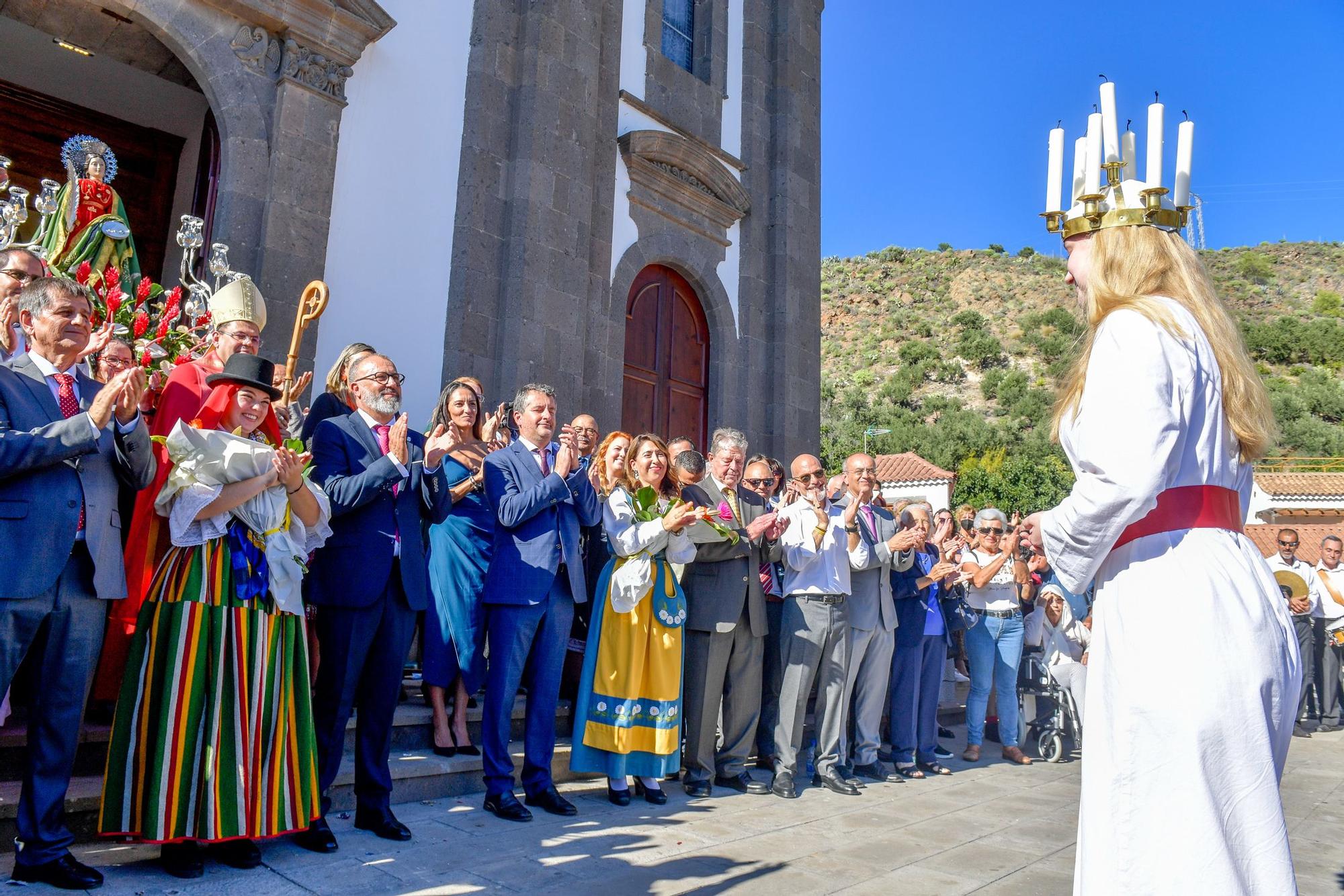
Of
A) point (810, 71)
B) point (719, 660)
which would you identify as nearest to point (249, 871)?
point (719, 660)

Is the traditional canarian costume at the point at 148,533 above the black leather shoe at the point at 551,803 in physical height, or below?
above

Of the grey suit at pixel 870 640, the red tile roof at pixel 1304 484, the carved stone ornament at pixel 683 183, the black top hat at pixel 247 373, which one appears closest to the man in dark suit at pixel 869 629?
the grey suit at pixel 870 640

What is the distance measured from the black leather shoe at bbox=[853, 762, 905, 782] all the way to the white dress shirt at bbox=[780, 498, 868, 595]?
130 cm

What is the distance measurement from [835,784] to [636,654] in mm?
1611

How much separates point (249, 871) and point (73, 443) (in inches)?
64.7

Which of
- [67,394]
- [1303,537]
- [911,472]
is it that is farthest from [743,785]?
[911,472]

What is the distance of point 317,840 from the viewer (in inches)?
151

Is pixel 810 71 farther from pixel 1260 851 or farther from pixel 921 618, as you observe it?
pixel 1260 851

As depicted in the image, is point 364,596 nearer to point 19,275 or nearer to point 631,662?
point 631,662

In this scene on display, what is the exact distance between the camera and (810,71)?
1316 cm

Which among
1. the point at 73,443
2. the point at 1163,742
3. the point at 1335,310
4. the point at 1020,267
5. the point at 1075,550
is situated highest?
the point at 1020,267

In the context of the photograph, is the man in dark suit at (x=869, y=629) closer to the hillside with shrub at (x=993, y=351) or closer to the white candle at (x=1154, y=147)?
the white candle at (x=1154, y=147)

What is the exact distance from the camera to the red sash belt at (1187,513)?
2141 millimetres

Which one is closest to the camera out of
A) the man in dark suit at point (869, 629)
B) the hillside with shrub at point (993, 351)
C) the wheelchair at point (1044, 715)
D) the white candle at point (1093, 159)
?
the white candle at point (1093, 159)
